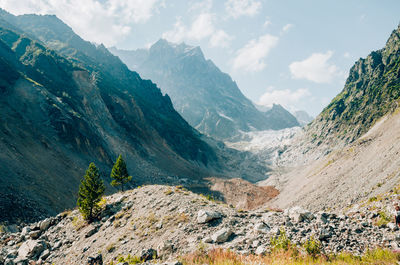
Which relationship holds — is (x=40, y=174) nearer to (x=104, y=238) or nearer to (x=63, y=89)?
(x=104, y=238)

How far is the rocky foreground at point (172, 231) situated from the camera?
1220cm

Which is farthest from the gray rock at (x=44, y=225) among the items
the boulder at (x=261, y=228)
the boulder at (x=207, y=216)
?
the boulder at (x=261, y=228)

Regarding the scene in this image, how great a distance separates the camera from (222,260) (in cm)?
1109

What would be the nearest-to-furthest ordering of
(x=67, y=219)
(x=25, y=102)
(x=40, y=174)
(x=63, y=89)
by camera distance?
1. (x=67, y=219)
2. (x=40, y=174)
3. (x=25, y=102)
4. (x=63, y=89)

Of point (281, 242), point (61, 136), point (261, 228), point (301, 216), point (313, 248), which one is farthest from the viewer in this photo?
point (61, 136)

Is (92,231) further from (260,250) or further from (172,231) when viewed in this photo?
(260,250)

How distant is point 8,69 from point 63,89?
2162 centimetres

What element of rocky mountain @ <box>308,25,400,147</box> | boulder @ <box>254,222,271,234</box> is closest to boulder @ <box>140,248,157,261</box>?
boulder @ <box>254,222,271,234</box>

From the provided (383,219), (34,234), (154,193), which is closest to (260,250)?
(383,219)

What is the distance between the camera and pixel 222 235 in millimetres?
13750

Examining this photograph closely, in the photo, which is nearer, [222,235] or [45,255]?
[222,235]

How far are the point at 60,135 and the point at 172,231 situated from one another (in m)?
70.6

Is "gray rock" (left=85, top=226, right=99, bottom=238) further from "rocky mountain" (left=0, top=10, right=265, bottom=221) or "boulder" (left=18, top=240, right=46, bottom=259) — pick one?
"rocky mountain" (left=0, top=10, right=265, bottom=221)

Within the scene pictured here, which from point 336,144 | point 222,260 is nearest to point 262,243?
point 222,260
